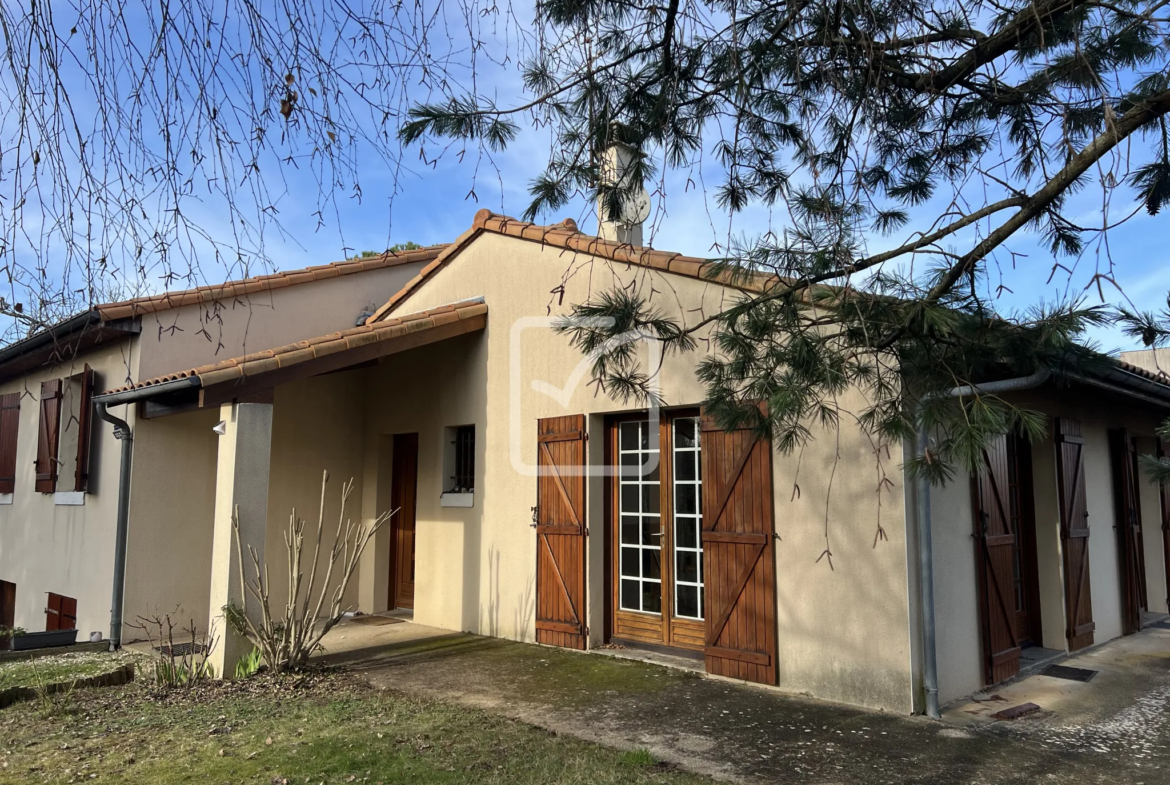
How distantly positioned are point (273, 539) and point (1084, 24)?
799cm

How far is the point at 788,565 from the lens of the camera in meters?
5.69

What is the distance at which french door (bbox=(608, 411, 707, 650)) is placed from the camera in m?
6.57

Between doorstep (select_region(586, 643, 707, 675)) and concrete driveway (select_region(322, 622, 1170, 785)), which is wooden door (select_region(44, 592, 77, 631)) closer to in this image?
concrete driveway (select_region(322, 622, 1170, 785))

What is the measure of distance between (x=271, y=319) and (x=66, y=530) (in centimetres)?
321

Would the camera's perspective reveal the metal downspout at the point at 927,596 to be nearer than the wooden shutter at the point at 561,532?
Yes

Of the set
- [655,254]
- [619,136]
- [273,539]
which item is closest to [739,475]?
[655,254]

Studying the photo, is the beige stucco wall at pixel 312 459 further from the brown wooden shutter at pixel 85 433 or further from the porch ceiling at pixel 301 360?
the brown wooden shutter at pixel 85 433

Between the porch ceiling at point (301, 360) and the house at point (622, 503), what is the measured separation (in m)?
0.02

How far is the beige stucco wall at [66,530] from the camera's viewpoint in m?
8.16

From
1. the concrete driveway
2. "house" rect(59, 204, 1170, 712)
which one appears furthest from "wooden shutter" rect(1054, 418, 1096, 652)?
the concrete driveway

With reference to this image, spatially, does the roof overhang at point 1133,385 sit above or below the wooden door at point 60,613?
above

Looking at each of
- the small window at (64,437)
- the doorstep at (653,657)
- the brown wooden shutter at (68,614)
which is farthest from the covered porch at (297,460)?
Answer: the doorstep at (653,657)

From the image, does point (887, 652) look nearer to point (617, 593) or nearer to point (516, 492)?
point (617, 593)

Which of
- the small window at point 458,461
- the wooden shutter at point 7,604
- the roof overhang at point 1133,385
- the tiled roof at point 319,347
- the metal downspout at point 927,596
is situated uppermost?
the tiled roof at point 319,347
